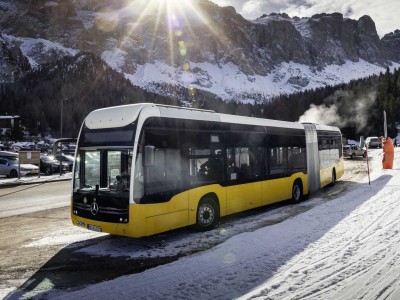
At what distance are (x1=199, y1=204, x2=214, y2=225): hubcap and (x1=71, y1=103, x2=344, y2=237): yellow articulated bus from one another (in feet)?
0.06

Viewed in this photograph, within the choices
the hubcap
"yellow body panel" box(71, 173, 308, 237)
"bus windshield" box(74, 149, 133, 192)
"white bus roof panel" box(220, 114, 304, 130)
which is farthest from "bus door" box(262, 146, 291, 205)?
"bus windshield" box(74, 149, 133, 192)

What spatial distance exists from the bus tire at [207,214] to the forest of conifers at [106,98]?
302ft

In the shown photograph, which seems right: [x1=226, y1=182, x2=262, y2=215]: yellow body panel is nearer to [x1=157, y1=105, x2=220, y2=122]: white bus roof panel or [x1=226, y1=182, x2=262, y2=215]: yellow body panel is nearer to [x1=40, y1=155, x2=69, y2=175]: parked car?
[x1=157, y1=105, x2=220, y2=122]: white bus roof panel

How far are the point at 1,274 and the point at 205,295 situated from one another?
371 centimetres

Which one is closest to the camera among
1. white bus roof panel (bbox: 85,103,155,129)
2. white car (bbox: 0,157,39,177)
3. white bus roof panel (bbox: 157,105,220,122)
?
white bus roof panel (bbox: 85,103,155,129)

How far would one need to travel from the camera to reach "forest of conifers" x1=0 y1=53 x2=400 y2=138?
105750 millimetres

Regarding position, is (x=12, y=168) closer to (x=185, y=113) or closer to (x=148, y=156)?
(x=185, y=113)

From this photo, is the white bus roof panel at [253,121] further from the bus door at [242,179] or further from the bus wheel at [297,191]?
the bus wheel at [297,191]

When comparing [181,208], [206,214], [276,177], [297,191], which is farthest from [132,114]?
[297,191]

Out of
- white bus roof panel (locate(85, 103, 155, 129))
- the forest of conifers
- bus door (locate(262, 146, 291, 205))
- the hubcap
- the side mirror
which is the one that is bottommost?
the hubcap

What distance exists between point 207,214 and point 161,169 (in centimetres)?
201

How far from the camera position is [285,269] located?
615 centimetres

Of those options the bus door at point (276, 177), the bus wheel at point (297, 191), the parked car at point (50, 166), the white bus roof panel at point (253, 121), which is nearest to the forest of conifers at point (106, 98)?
the parked car at point (50, 166)

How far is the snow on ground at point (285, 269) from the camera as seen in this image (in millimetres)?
5293
